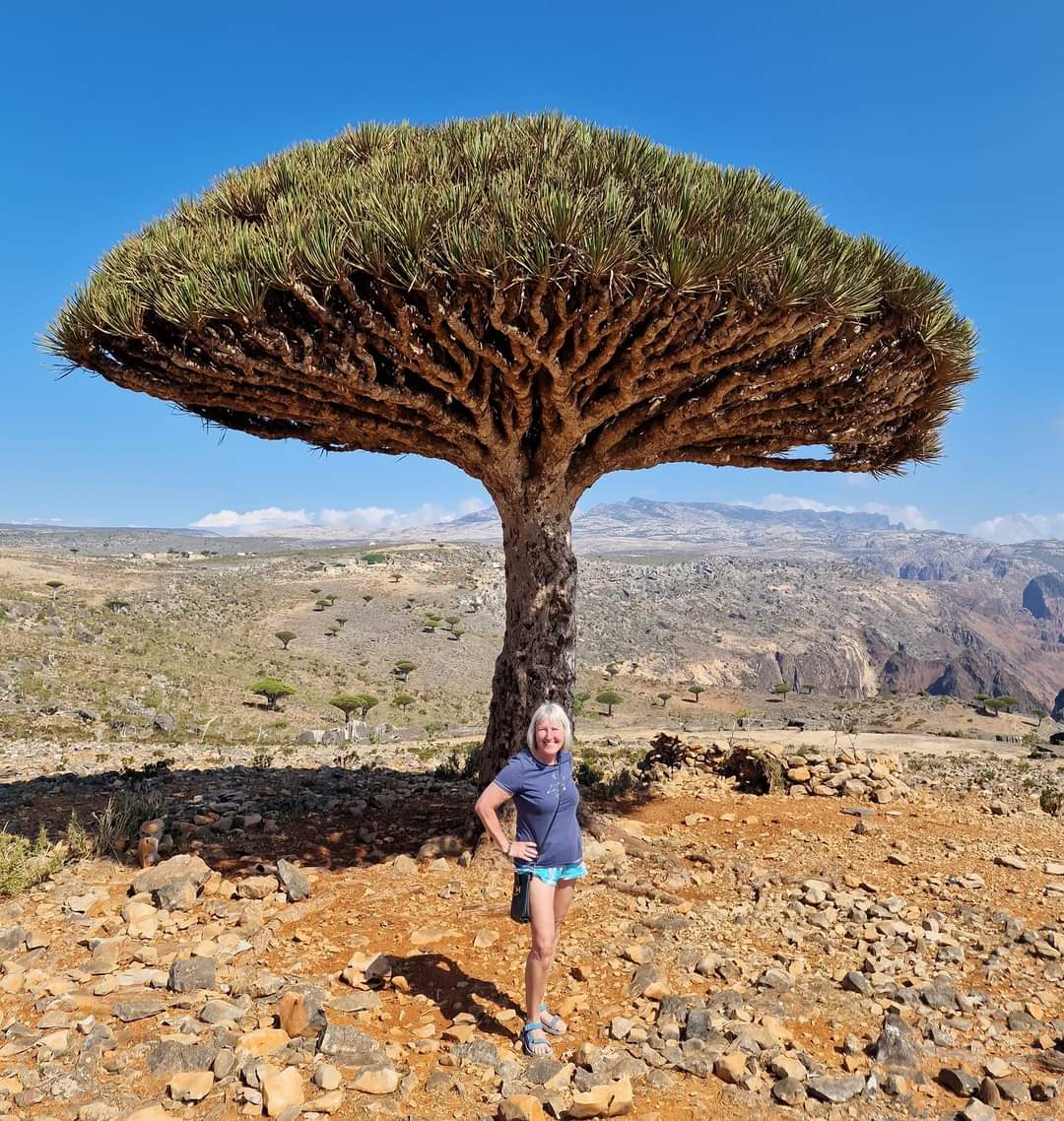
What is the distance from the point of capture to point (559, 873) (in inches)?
152

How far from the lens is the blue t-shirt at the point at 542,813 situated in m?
3.86

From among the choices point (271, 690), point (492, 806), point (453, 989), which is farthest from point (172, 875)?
point (271, 690)

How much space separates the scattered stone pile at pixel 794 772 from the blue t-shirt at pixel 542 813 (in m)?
6.40

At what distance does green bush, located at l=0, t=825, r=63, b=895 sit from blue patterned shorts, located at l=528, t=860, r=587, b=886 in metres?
4.42

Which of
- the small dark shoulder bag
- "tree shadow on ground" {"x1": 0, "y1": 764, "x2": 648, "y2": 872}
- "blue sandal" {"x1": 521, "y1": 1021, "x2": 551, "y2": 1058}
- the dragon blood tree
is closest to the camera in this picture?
"blue sandal" {"x1": 521, "y1": 1021, "x2": 551, "y2": 1058}

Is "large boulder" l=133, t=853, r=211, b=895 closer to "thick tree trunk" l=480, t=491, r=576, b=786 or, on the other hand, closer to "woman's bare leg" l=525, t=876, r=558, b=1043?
"thick tree trunk" l=480, t=491, r=576, b=786

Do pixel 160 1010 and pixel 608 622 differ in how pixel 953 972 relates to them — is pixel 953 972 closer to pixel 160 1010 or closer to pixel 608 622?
pixel 160 1010

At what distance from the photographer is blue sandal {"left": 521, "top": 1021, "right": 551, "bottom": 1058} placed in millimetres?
3705

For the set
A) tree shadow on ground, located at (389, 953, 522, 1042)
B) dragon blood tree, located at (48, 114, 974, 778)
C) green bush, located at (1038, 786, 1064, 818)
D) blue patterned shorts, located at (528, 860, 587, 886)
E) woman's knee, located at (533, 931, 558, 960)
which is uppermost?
dragon blood tree, located at (48, 114, 974, 778)

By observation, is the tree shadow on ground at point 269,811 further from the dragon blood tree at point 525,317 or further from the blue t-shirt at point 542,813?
the blue t-shirt at point 542,813

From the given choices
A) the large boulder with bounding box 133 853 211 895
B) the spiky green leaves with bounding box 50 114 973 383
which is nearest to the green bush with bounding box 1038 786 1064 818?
the spiky green leaves with bounding box 50 114 973 383

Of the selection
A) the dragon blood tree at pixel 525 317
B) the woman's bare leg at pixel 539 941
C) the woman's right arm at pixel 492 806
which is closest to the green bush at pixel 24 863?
the dragon blood tree at pixel 525 317

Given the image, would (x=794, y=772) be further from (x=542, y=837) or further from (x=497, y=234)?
(x=497, y=234)

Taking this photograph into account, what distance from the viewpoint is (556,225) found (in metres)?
5.09
